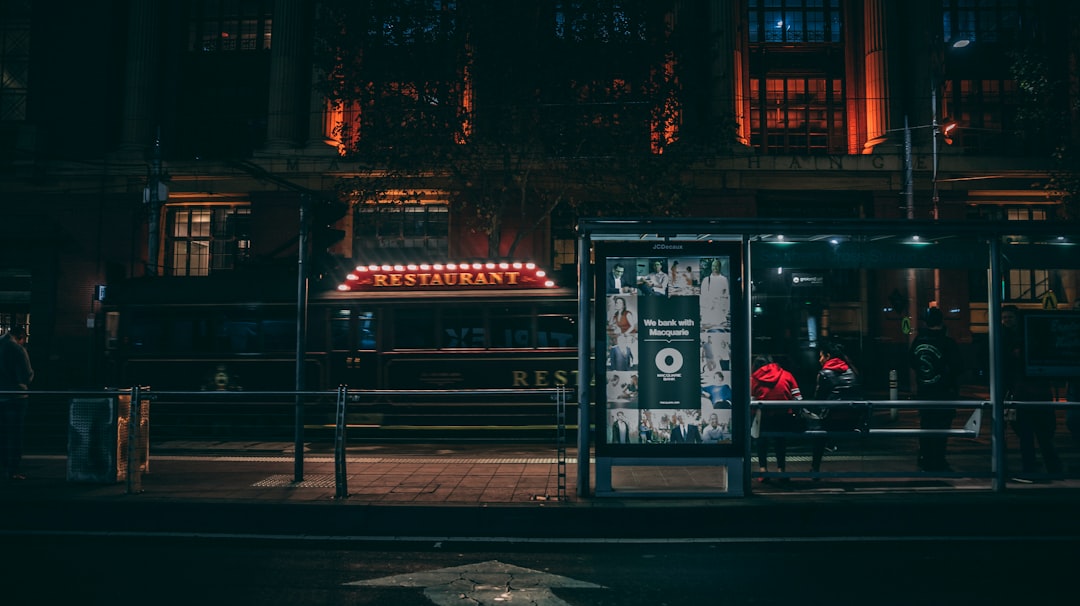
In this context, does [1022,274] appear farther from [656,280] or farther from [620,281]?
[620,281]

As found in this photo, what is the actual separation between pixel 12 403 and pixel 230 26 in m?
22.1

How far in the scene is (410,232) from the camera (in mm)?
25141

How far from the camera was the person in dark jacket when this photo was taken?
28.6 ft

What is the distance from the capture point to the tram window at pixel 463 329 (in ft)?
43.3

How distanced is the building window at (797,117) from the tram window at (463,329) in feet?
52.2

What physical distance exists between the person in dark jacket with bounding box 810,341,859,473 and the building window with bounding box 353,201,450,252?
55.6ft

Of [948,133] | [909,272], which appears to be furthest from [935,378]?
[948,133]

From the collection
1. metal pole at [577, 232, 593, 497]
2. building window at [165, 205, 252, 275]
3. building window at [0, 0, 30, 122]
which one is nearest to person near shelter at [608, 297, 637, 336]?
metal pole at [577, 232, 593, 497]

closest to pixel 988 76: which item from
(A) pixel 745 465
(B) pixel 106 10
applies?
(A) pixel 745 465

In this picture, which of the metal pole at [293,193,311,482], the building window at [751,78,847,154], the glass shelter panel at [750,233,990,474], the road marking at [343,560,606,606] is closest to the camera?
the road marking at [343,560,606,606]

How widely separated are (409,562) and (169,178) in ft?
73.3

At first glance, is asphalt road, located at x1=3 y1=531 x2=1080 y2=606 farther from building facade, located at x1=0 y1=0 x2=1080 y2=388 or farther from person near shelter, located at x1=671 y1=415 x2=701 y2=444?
building facade, located at x1=0 y1=0 x2=1080 y2=388

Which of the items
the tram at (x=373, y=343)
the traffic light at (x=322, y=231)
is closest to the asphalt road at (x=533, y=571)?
the traffic light at (x=322, y=231)

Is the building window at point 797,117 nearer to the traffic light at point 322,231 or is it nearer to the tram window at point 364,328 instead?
the tram window at point 364,328
